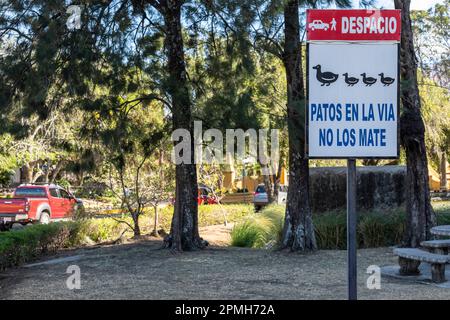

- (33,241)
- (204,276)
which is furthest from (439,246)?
(33,241)

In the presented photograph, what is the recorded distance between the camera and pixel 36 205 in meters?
22.3

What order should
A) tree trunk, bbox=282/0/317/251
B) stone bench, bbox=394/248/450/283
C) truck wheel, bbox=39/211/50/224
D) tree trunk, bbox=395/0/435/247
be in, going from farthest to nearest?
truck wheel, bbox=39/211/50/224 → tree trunk, bbox=395/0/435/247 → tree trunk, bbox=282/0/317/251 → stone bench, bbox=394/248/450/283

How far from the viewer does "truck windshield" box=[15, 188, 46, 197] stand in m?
23.2

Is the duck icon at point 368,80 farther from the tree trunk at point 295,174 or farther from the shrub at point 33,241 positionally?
the shrub at point 33,241

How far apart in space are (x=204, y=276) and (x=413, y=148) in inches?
216

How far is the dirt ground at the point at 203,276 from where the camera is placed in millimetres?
7695

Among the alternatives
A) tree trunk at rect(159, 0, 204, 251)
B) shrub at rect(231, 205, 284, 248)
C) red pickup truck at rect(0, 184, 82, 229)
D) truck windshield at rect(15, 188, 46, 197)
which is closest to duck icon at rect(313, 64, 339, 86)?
tree trunk at rect(159, 0, 204, 251)

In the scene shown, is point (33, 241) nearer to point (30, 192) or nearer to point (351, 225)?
point (351, 225)

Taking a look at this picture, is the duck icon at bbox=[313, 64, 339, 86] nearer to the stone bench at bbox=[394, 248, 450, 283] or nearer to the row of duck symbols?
the row of duck symbols

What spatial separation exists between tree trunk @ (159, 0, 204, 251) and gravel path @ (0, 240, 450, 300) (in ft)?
1.20

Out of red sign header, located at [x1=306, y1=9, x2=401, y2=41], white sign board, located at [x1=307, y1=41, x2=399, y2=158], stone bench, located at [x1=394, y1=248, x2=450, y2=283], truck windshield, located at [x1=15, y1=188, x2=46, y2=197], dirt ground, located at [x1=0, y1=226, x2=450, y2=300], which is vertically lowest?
dirt ground, located at [x1=0, y1=226, x2=450, y2=300]
